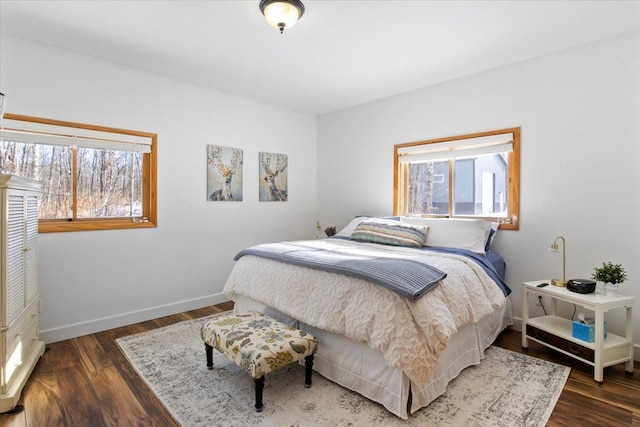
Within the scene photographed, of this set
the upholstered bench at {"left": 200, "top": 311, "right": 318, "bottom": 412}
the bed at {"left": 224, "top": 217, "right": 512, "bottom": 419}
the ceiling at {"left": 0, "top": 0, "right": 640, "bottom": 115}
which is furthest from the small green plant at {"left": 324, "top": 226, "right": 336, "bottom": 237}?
the upholstered bench at {"left": 200, "top": 311, "right": 318, "bottom": 412}

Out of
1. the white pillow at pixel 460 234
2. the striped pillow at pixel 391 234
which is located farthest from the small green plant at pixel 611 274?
the striped pillow at pixel 391 234

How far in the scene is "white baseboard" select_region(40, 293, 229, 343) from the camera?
2797 mm

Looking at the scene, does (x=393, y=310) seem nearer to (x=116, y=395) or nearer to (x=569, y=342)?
(x=569, y=342)

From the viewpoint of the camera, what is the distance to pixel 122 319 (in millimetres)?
3145

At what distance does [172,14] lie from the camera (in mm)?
2309

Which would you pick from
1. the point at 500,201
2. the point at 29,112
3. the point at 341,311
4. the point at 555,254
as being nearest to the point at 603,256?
the point at 555,254

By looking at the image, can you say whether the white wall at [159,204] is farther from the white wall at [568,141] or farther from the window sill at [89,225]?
the white wall at [568,141]

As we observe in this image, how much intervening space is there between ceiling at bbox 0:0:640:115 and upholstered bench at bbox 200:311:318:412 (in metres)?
2.11

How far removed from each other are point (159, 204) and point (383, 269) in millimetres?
2539

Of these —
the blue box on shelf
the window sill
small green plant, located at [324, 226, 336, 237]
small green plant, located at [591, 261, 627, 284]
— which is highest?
the window sill

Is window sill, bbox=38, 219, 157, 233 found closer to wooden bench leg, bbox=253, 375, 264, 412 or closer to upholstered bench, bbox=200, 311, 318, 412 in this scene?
upholstered bench, bbox=200, 311, 318, 412

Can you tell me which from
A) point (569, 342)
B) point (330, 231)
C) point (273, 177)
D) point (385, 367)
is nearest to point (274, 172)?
point (273, 177)

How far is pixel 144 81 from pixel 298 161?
2.12 m

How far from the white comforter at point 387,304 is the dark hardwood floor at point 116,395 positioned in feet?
2.15
